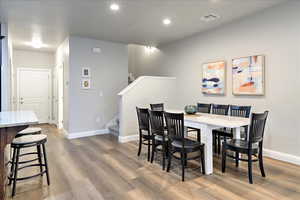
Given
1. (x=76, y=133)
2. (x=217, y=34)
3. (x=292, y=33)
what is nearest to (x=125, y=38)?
(x=217, y=34)

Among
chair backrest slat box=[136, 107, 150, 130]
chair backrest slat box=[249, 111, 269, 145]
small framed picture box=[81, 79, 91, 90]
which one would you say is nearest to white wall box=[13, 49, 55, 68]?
small framed picture box=[81, 79, 91, 90]

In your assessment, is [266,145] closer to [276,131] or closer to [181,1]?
[276,131]

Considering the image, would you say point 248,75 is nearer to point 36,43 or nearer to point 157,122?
point 157,122

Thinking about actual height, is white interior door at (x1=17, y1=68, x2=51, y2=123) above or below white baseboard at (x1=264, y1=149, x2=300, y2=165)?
above

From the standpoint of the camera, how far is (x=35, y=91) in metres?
7.27

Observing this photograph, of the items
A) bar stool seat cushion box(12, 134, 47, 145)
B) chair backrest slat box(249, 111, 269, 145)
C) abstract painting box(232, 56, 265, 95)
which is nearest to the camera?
bar stool seat cushion box(12, 134, 47, 145)

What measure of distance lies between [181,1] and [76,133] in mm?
4216

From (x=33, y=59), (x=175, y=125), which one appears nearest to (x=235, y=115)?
(x=175, y=125)

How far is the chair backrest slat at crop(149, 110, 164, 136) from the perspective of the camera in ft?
10.2

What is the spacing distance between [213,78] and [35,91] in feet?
21.6

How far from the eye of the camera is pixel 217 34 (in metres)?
4.53

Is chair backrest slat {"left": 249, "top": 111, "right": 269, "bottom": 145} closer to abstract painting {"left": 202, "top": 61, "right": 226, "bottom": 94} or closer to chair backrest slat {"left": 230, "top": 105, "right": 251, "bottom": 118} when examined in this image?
chair backrest slat {"left": 230, "top": 105, "right": 251, "bottom": 118}

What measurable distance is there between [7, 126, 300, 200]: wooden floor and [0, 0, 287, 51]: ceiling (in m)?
2.83

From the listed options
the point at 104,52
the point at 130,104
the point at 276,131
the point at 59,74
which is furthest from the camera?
the point at 59,74
